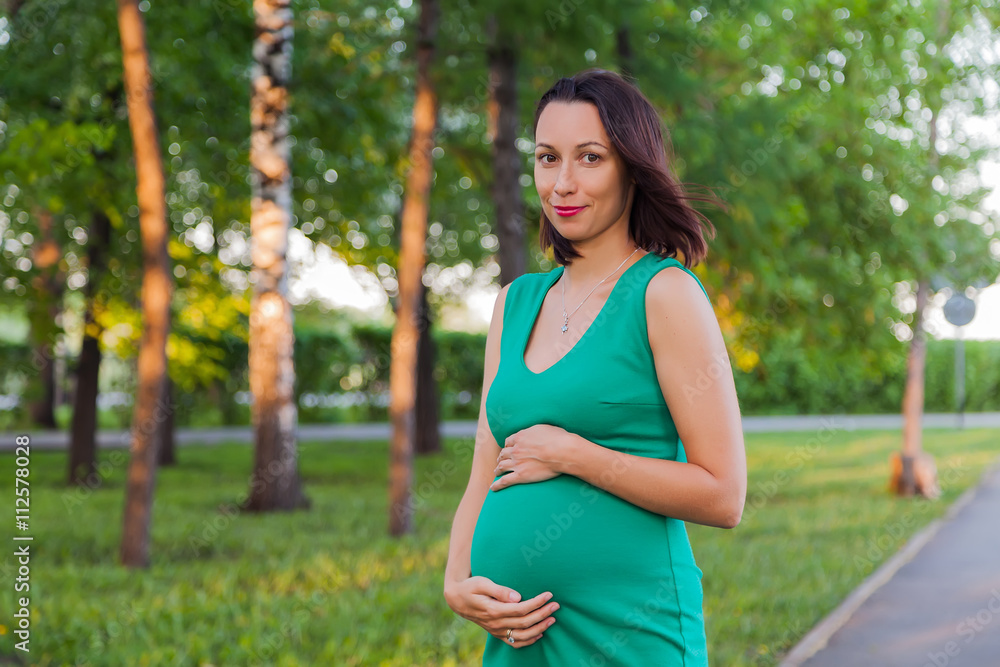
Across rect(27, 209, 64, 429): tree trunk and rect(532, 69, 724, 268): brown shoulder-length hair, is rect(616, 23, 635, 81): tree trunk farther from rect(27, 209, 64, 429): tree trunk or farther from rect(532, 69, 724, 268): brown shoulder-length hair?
rect(27, 209, 64, 429): tree trunk

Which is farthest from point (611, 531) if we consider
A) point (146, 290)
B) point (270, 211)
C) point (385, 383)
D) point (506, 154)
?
point (385, 383)

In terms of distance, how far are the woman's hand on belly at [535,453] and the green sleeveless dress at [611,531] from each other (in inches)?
1.0

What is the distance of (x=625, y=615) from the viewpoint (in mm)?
1676

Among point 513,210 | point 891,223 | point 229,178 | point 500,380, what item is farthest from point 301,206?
point 500,380

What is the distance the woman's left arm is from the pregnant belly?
0.05 m

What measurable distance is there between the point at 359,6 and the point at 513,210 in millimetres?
5556

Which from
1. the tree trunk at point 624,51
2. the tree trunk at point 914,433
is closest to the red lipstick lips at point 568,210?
the tree trunk at point 624,51

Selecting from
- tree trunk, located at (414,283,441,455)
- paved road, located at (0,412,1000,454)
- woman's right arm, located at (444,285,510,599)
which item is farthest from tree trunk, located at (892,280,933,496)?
woman's right arm, located at (444,285,510,599)

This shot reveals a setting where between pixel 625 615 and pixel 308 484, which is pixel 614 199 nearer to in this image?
pixel 625 615

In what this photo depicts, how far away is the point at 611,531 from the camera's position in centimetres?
170

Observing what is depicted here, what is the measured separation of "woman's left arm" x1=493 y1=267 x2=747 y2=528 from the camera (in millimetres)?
1625

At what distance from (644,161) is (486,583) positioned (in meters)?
0.90

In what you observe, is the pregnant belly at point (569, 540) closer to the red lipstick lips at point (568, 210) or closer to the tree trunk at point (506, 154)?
the red lipstick lips at point (568, 210)

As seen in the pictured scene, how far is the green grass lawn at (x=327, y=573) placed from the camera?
5277mm
